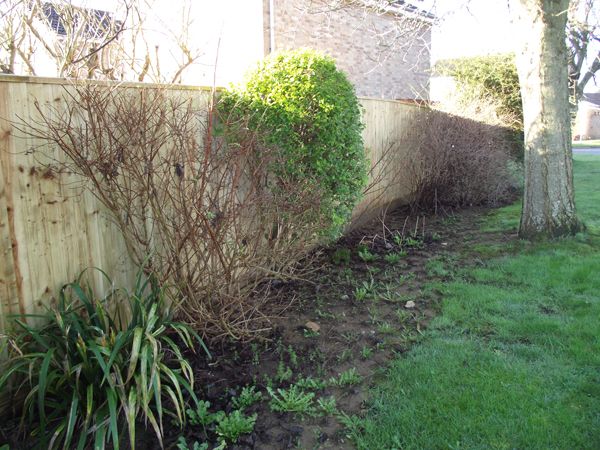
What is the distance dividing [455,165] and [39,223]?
6925 millimetres

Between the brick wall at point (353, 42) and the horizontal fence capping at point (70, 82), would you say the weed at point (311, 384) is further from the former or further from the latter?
the brick wall at point (353, 42)

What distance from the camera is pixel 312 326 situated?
13.3 ft

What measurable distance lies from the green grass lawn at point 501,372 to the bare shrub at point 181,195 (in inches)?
50.8

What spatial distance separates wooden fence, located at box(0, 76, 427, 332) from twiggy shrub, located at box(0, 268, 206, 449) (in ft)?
0.56

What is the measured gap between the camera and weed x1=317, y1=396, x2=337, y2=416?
9.73ft

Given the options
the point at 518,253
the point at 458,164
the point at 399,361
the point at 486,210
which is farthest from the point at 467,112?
the point at 399,361

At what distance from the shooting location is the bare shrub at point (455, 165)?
26.6 ft

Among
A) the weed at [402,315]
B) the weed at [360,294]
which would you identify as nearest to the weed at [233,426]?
the weed at [402,315]

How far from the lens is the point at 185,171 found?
383 cm

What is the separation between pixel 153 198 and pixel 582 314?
3698 mm

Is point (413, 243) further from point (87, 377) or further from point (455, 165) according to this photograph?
point (87, 377)

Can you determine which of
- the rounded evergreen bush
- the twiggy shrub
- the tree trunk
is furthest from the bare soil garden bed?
the tree trunk

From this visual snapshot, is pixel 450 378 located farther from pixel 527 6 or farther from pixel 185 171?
pixel 527 6

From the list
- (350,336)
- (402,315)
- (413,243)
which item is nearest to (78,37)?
(413,243)
